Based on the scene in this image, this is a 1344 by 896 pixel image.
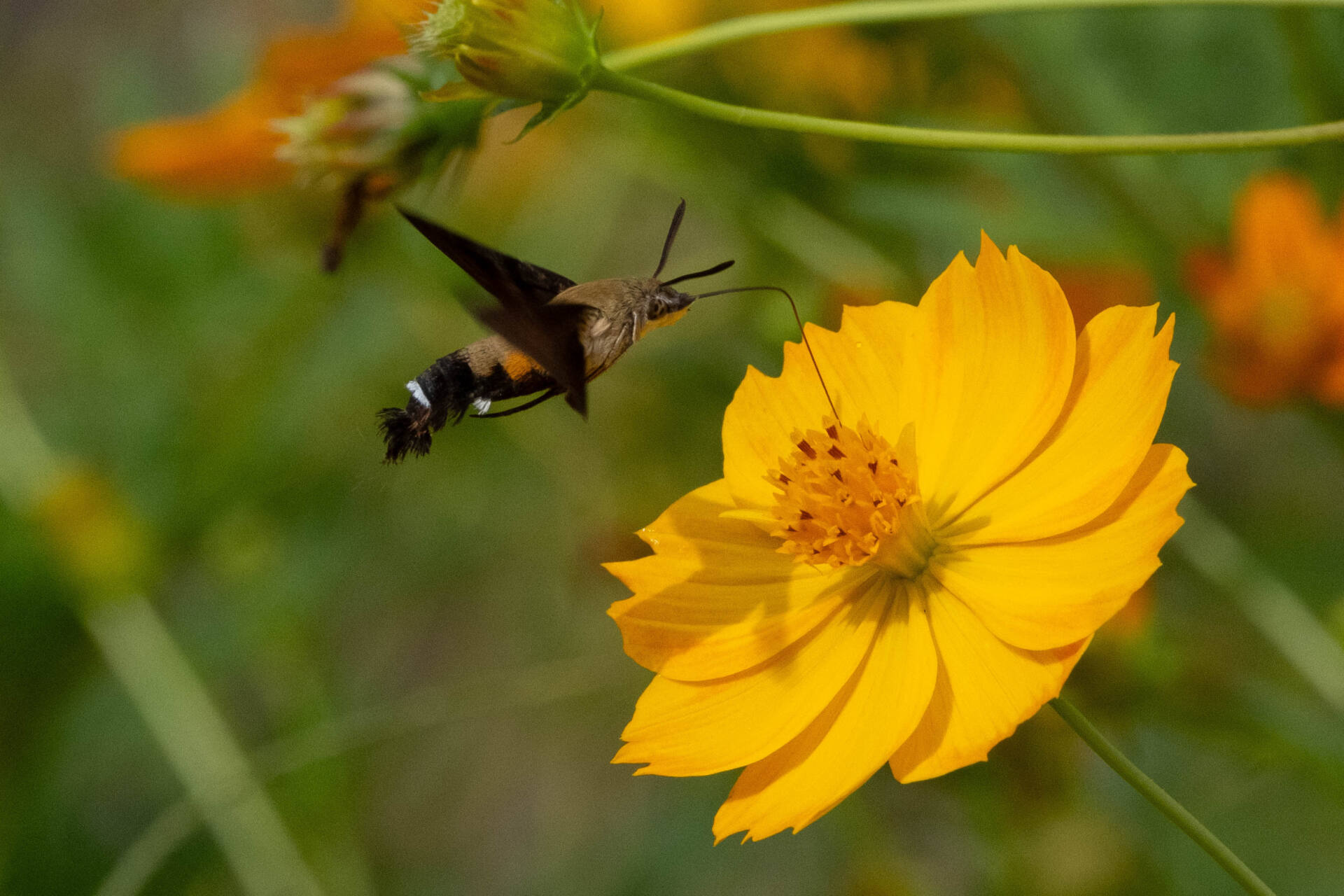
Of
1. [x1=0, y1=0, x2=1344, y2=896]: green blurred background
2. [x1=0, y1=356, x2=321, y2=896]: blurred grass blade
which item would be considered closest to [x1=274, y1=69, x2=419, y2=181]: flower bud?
[x1=0, y1=0, x2=1344, y2=896]: green blurred background

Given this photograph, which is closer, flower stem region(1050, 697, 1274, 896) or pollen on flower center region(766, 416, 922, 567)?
flower stem region(1050, 697, 1274, 896)

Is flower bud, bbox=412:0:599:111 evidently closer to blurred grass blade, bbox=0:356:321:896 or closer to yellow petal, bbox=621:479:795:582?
yellow petal, bbox=621:479:795:582

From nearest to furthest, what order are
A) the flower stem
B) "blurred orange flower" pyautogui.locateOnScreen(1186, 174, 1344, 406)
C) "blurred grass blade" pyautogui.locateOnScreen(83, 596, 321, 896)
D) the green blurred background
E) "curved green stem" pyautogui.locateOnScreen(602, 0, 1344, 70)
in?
the flower stem
"curved green stem" pyautogui.locateOnScreen(602, 0, 1344, 70)
"blurred orange flower" pyautogui.locateOnScreen(1186, 174, 1344, 406)
the green blurred background
"blurred grass blade" pyautogui.locateOnScreen(83, 596, 321, 896)

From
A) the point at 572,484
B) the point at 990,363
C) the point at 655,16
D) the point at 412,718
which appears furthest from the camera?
the point at 572,484

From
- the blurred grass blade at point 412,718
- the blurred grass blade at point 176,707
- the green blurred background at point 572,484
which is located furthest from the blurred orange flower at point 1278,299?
the blurred grass blade at point 176,707

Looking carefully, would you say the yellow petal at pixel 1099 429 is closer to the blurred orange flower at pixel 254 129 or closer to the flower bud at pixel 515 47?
the flower bud at pixel 515 47

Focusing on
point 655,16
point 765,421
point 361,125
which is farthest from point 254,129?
point 765,421

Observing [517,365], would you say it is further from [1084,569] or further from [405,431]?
[1084,569]
